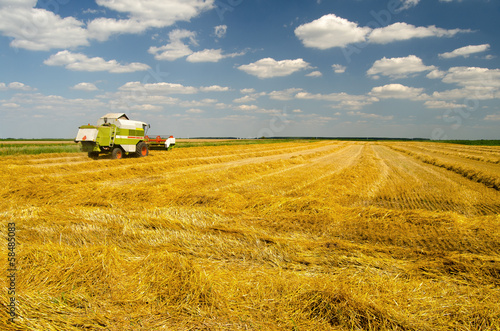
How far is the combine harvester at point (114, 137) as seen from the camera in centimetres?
1852

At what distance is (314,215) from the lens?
21.2 feet

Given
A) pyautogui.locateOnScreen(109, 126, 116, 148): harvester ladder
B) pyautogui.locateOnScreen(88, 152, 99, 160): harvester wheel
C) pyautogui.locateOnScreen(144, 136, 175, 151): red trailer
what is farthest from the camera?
pyautogui.locateOnScreen(144, 136, 175, 151): red trailer

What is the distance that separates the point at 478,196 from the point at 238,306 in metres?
9.87

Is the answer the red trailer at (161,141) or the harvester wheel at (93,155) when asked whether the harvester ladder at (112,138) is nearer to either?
the harvester wheel at (93,155)

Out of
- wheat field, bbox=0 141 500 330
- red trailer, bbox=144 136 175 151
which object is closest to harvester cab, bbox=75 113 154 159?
red trailer, bbox=144 136 175 151

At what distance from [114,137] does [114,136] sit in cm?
7

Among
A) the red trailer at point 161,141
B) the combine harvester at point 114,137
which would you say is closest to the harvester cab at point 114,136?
the combine harvester at point 114,137

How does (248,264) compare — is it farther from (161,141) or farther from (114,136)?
(161,141)

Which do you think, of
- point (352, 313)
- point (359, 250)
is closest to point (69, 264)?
point (352, 313)

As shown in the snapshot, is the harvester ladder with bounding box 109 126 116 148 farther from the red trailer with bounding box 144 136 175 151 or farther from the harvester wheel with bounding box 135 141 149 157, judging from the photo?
the red trailer with bounding box 144 136 175 151

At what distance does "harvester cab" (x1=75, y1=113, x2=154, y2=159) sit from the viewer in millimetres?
18516

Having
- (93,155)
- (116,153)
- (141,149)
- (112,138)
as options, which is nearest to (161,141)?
(141,149)

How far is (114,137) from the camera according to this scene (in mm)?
19656

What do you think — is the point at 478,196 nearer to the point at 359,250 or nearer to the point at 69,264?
the point at 359,250
